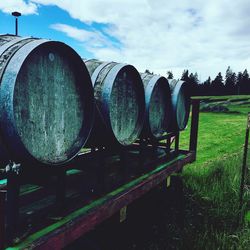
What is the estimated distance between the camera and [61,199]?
2.90 m

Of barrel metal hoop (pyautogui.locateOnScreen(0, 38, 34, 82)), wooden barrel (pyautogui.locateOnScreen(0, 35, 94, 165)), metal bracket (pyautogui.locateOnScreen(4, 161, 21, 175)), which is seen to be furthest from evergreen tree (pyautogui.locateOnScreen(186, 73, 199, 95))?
metal bracket (pyautogui.locateOnScreen(4, 161, 21, 175))

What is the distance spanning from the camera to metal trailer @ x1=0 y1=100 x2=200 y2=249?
7.83 ft

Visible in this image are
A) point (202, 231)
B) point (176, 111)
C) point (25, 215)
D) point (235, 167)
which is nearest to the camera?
point (25, 215)

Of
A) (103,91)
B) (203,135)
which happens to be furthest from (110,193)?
(203,135)

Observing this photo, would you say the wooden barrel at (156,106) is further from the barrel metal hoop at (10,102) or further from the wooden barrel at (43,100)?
the barrel metal hoop at (10,102)

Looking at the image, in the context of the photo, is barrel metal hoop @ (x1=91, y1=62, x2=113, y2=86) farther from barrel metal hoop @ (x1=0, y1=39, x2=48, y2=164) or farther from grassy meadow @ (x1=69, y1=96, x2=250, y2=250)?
grassy meadow @ (x1=69, y1=96, x2=250, y2=250)

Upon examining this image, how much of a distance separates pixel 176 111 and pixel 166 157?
81 centimetres

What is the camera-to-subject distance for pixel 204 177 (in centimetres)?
682

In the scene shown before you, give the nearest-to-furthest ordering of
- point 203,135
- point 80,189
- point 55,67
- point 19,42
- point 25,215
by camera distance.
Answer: point 19,42
point 55,67
point 25,215
point 80,189
point 203,135

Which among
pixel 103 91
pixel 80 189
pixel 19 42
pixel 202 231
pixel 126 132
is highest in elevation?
pixel 19 42

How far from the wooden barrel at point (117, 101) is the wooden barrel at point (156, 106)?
0.39 meters

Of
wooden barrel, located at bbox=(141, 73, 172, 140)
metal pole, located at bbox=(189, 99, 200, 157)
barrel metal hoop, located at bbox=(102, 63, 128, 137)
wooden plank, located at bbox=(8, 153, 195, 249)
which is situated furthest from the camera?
metal pole, located at bbox=(189, 99, 200, 157)

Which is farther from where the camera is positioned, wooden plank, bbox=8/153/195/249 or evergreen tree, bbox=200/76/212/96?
evergreen tree, bbox=200/76/212/96

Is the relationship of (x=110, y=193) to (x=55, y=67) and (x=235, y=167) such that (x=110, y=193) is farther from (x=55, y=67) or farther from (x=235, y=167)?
(x=235, y=167)
